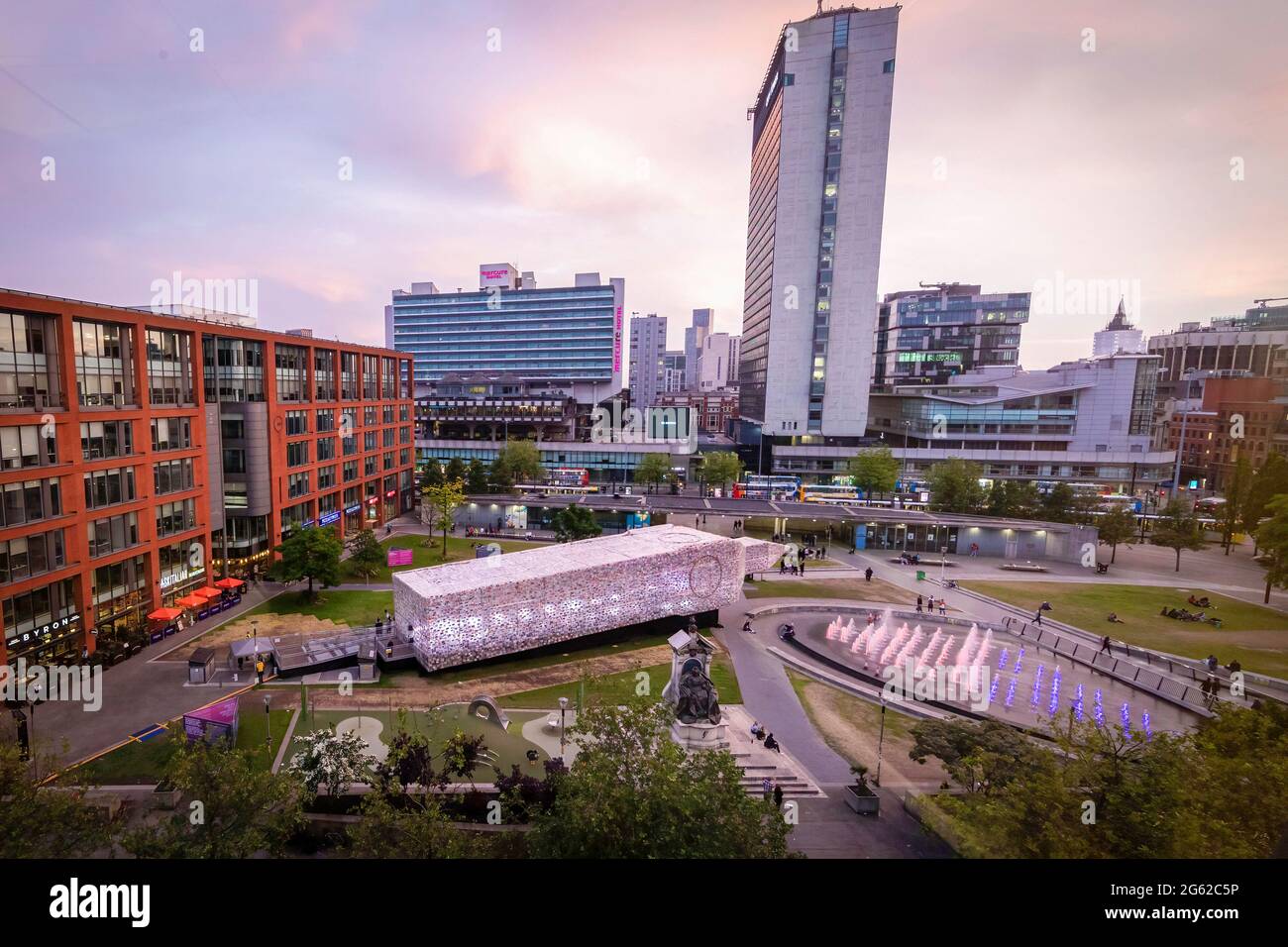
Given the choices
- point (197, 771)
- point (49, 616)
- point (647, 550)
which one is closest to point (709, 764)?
point (197, 771)

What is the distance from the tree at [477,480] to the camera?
218ft

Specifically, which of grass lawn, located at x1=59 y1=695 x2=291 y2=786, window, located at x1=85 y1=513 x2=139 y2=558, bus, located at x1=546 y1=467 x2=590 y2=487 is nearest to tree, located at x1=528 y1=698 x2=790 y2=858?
grass lawn, located at x1=59 y1=695 x2=291 y2=786

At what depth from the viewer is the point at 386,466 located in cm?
6391

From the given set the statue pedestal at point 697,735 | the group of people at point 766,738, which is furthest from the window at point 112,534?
the group of people at point 766,738

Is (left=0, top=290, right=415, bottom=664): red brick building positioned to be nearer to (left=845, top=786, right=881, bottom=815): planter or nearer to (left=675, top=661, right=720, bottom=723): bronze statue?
(left=675, top=661, right=720, bottom=723): bronze statue

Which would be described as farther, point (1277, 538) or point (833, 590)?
point (833, 590)

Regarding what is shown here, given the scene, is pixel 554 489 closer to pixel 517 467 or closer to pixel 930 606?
pixel 517 467

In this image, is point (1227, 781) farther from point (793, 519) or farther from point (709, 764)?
point (793, 519)

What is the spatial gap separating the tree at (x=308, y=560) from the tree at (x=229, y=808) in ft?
79.1

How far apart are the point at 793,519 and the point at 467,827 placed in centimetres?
4773

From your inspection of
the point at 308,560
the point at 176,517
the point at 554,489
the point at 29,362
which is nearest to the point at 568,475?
the point at 554,489

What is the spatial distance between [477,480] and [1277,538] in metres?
63.1

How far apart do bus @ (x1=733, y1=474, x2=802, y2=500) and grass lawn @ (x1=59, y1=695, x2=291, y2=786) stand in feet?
186

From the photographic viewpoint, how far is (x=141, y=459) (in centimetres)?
3291
